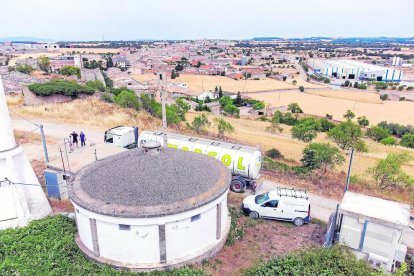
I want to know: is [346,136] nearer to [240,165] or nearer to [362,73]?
[240,165]

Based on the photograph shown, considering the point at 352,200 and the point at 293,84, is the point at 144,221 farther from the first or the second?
the point at 293,84

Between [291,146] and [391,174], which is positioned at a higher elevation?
[391,174]

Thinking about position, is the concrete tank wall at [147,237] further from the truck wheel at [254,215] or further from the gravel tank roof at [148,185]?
the truck wheel at [254,215]

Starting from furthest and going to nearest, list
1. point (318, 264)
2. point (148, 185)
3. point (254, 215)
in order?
point (254, 215) → point (148, 185) → point (318, 264)

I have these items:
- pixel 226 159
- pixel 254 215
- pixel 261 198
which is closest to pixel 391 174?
pixel 261 198

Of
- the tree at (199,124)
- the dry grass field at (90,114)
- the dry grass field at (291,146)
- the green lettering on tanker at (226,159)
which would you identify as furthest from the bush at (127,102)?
the green lettering on tanker at (226,159)

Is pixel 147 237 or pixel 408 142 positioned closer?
pixel 147 237
